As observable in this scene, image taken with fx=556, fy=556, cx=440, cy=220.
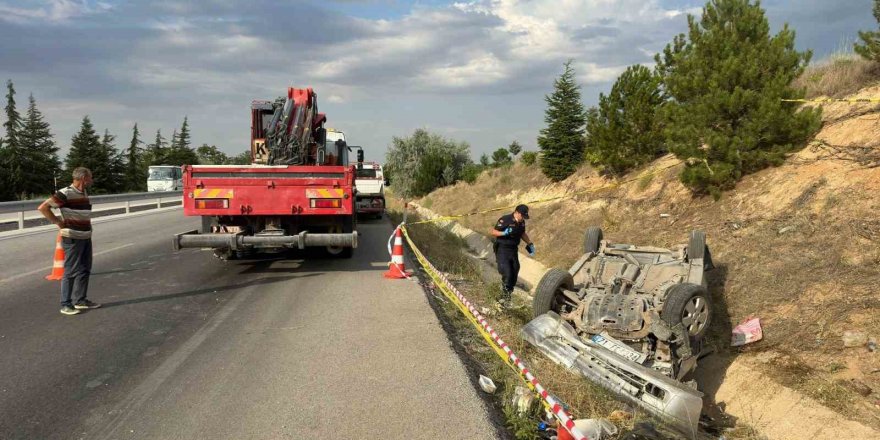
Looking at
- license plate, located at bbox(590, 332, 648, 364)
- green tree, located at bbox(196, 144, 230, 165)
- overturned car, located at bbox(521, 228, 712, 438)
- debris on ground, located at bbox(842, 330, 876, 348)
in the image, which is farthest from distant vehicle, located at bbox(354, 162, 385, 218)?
green tree, located at bbox(196, 144, 230, 165)

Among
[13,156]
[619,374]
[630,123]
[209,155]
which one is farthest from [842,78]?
[209,155]

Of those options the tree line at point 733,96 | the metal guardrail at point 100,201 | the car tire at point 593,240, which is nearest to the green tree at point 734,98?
the tree line at point 733,96

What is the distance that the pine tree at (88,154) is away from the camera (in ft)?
190

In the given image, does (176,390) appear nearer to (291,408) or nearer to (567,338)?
(291,408)

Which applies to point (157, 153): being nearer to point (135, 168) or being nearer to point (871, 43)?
point (135, 168)

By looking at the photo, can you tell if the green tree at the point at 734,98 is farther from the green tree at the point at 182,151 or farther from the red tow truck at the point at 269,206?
the green tree at the point at 182,151

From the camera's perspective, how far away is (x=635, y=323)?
5.91 m

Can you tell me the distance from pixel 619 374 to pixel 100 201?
20.7 metres

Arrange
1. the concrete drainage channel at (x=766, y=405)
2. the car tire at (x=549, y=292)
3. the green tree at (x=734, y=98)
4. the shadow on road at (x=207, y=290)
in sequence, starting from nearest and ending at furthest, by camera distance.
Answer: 1. the concrete drainage channel at (x=766, y=405)
2. the car tire at (x=549, y=292)
3. the shadow on road at (x=207, y=290)
4. the green tree at (x=734, y=98)

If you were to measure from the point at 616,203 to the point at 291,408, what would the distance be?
549 inches

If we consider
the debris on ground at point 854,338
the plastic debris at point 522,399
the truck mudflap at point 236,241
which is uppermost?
the truck mudflap at point 236,241

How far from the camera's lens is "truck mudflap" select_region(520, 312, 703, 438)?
471cm

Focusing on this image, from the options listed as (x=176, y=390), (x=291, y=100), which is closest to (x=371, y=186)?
(x=291, y=100)

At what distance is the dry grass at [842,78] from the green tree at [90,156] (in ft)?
202
